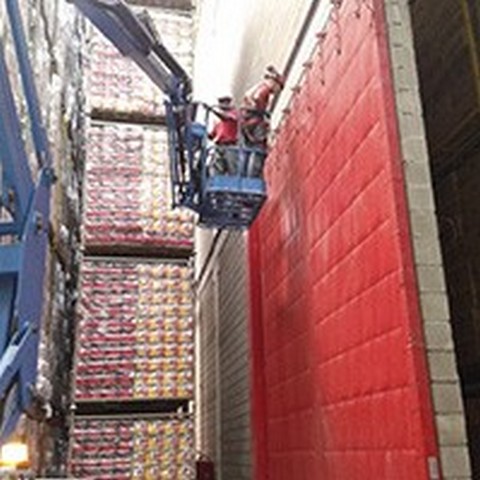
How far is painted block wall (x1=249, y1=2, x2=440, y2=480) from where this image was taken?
3984 mm

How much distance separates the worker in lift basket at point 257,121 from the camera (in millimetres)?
7238

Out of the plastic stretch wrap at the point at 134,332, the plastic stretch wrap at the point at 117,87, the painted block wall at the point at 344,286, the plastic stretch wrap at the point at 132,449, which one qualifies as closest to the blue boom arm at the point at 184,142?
the painted block wall at the point at 344,286

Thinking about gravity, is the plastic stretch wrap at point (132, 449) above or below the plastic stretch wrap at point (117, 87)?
below

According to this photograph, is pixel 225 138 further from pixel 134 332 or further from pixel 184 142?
pixel 134 332

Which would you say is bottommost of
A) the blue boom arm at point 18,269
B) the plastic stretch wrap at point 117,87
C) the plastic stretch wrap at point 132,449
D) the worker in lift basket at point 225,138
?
the plastic stretch wrap at point 132,449

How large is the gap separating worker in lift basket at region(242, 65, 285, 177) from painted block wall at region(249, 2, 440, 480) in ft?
0.69

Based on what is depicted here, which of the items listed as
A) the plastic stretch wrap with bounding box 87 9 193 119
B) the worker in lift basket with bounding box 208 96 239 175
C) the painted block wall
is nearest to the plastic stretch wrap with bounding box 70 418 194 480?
the painted block wall

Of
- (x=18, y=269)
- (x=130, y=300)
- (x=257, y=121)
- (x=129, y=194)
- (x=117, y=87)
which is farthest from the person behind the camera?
(x=117, y=87)

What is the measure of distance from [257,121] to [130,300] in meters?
3.15

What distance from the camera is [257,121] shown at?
292 inches

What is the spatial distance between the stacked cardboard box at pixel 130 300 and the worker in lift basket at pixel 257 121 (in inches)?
100

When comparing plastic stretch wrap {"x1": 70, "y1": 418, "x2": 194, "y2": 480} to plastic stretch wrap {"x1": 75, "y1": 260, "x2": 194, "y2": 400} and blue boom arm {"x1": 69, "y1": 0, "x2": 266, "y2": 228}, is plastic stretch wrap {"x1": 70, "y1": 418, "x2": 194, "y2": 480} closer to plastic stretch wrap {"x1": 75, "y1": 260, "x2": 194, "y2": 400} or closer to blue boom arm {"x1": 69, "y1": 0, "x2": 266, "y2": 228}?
plastic stretch wrap {"x1": 75, "y1": 260, "x2": 194, "y2": 400}

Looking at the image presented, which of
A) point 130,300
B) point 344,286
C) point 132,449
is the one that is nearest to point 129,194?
point 130,300

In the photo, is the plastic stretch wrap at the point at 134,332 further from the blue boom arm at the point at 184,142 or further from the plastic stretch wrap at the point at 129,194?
the blue boom arm at the point at 184,142
